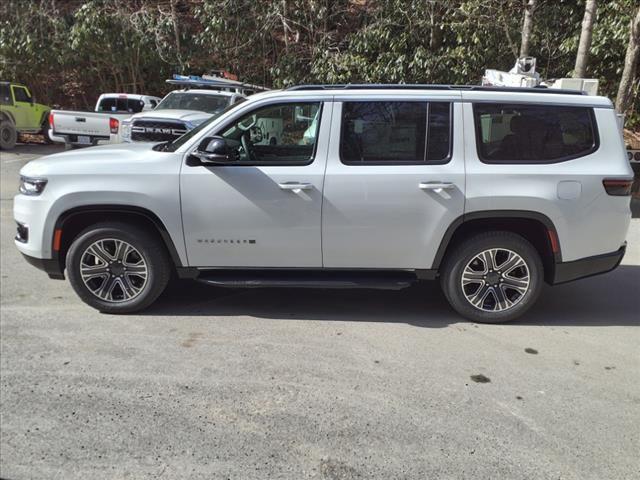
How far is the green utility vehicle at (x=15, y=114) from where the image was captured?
15477 mm

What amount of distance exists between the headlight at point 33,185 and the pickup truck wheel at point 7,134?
12.9m

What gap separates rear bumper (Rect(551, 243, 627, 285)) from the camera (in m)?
4.42

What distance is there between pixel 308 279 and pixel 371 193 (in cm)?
88

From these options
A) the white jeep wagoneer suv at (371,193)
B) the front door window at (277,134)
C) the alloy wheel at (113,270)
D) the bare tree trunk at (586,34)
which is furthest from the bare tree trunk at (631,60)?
the alloy wheel at (113,270)

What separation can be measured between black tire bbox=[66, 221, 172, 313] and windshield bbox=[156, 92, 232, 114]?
301 inches

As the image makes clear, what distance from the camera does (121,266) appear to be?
14.8ft

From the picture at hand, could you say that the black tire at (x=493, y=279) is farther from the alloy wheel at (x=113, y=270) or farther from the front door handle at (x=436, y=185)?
the alloy wheel at (x=113, y=270)

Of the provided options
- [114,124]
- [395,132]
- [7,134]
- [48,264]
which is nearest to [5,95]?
[7,134]

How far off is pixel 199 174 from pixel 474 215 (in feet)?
7.26

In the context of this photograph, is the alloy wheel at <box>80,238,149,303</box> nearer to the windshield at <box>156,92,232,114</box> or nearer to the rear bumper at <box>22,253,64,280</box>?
the rear bumper at <box>22,253,64,280</box>

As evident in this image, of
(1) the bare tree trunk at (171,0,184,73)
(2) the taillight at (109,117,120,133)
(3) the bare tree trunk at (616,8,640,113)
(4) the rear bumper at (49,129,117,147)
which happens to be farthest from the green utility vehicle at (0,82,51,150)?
(3) the bare tree trunk at (616,8,640,113)

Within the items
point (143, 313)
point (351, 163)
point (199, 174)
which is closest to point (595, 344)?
point (351, 163)

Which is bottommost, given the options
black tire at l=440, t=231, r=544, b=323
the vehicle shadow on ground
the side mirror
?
the vehicle shadow on ground

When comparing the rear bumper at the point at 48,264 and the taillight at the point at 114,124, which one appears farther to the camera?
the taillight at the point at 114,124
